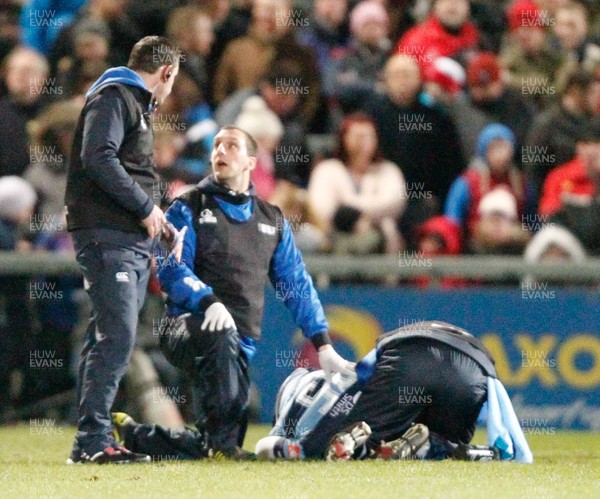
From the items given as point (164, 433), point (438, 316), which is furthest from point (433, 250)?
point (164, 433)

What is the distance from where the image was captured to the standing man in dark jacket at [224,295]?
7.57 meters

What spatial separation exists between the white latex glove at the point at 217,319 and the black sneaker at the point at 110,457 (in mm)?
755

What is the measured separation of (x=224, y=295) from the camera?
7879 mm

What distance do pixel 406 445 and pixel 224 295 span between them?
1.29 meters

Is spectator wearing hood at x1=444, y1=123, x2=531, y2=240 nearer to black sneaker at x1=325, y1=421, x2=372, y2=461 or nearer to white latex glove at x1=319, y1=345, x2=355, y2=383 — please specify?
white latex glove at x1=319, y1=345, x2=355, y2=383

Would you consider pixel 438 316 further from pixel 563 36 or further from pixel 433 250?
pixel 563 36

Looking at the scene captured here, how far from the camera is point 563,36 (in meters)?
13.5

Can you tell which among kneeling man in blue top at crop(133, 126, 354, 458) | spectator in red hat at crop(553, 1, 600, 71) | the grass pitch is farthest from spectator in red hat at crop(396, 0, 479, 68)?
the grass pitch

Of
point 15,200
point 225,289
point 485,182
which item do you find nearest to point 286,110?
point 485,182

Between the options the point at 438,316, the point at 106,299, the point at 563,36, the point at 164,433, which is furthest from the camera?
the point at 563,36

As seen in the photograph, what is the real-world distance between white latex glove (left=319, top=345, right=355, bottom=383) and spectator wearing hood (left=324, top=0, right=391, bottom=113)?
512 cm

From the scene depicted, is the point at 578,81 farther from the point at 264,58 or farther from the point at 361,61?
the point at 264,58

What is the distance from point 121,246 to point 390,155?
530 cm

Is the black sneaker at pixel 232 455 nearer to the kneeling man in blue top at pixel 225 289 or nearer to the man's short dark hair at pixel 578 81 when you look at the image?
the kneeling man in blue top at pixel 225 289
